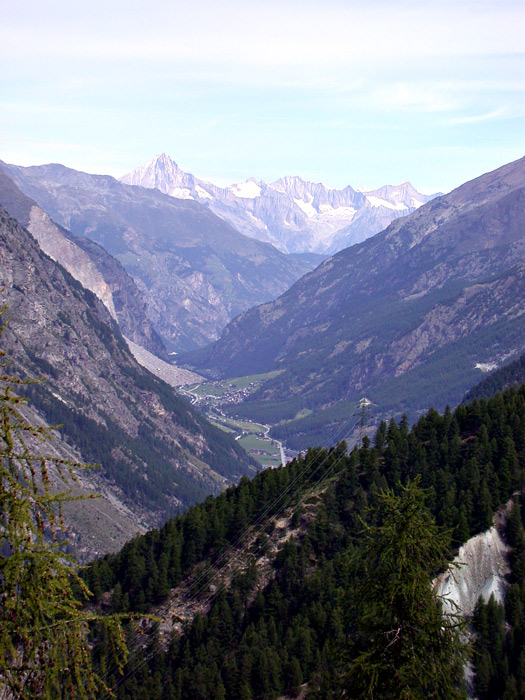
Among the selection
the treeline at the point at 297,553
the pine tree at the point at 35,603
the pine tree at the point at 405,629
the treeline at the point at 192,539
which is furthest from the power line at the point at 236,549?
the pine tree at the point at 35,603

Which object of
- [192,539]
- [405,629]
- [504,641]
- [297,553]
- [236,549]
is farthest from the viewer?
[192,539]

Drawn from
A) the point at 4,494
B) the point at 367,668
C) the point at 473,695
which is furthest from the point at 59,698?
the point at 473,695

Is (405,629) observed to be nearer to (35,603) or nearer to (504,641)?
(35,603)

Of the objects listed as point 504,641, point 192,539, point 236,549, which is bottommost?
point 504,641

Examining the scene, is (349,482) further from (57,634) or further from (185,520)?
(57,634)

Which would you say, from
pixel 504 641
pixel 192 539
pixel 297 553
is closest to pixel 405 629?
pixel 504 641

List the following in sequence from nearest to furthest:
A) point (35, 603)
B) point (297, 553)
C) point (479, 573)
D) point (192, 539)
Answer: point (35, 603) → point (479, 573) → point (297, 553) → point (192, 539)

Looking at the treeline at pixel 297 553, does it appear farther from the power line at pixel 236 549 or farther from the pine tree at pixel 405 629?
the pine tree at pixel 405 629
